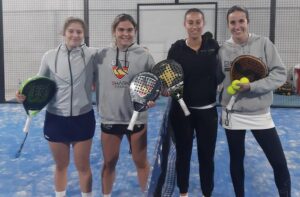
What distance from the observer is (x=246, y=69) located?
2453 millimetres

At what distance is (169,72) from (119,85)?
0.35 m

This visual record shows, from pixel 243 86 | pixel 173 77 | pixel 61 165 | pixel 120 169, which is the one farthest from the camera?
pixel 120 169

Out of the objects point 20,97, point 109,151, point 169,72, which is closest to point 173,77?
point 169,72

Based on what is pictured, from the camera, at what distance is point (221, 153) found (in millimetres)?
4027

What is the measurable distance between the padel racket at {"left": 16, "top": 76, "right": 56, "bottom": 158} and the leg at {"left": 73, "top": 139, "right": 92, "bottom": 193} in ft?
1.24

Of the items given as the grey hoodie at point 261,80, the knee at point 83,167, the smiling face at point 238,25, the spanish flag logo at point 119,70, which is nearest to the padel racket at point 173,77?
the spanish flag logo at point 119,70

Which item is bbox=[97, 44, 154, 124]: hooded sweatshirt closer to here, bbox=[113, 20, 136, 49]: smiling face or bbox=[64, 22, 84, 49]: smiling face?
bbox=[113, 20, 136, 49]: smiling face

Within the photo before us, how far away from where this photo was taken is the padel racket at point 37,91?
7.95ft

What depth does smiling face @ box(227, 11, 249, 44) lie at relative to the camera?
2.38 meters

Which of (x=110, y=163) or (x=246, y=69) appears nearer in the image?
(x=246, y=69)

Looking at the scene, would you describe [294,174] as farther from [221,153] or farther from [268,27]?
[268,27]

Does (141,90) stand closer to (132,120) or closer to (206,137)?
(132,120)

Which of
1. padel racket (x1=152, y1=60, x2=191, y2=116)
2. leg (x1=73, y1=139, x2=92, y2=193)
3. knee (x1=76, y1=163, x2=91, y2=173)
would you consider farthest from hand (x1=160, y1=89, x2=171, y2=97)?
knee (x1=76, y1=163, x2=91, y2=173)

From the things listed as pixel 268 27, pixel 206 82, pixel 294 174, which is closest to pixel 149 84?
pixel 206 82
